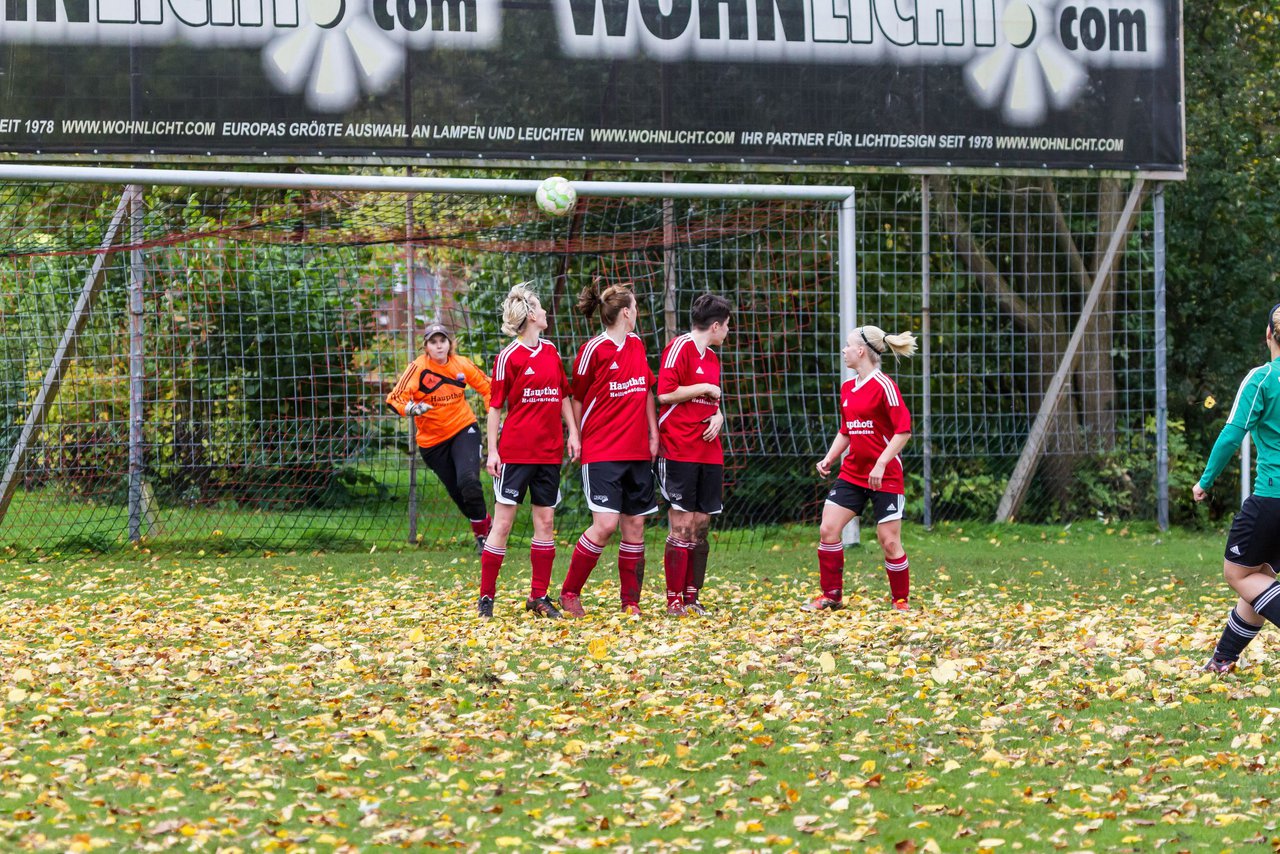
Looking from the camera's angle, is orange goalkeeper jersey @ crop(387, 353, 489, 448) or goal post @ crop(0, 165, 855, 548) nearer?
orange goalkeeper jersey @ crop(387, 353, 489, 448)

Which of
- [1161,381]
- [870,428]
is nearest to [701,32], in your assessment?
[1161,381]

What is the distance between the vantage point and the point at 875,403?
28.9ft

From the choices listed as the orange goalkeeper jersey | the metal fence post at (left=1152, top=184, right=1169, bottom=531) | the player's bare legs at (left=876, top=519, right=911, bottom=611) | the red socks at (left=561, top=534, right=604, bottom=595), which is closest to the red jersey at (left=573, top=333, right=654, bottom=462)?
the red socks at (left=561, top=534, right=604, bottom=595)

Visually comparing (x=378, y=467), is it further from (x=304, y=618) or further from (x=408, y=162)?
(x=304, y=618)

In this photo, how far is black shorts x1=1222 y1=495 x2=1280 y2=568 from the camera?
20.7 ft

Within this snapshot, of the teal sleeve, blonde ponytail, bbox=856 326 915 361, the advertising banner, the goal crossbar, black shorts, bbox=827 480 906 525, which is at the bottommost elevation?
black shorts, bbox=827 480 906 525

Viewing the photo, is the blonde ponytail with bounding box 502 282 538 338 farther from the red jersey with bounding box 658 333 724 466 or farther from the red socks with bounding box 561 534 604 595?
the red socks with bounding box 561 534 604 595

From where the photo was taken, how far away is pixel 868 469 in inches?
351

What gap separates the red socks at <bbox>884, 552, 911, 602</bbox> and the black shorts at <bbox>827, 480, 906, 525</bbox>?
24 cm

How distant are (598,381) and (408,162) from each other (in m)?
5.21

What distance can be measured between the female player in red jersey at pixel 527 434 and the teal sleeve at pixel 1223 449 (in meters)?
3.31

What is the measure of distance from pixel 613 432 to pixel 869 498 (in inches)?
73.4

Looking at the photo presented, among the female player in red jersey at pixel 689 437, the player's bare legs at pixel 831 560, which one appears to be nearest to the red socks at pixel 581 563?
the female player in red jersey at pixel 689 437

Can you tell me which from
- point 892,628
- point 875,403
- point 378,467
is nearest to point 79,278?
point 378,467
